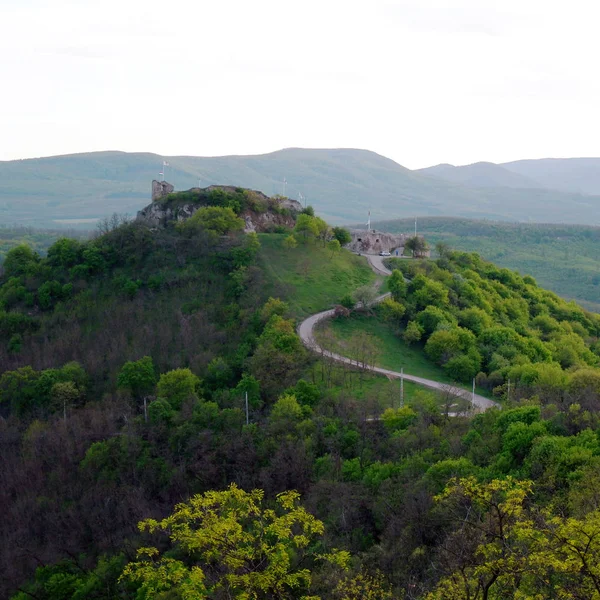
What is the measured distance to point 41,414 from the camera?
41531mm

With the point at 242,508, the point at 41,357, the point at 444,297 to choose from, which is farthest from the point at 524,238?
the point at 242,508

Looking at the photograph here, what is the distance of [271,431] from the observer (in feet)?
106

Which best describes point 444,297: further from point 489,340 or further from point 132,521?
point 132,521

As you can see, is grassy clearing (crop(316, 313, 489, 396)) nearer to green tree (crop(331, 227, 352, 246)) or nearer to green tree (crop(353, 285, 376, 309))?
green tree (crop(353, 285, 376, 309))

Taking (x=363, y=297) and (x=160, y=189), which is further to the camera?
(x=160, y=189)

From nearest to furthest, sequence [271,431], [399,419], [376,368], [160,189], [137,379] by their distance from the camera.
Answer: [399,419] → [271,431] → [376,368] → [137,379] → [160,189]

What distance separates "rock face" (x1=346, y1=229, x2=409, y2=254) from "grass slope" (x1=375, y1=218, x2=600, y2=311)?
165ft

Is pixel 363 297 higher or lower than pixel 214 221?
lower

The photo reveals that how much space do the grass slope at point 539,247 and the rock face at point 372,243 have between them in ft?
165

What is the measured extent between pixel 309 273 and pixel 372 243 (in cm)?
1444

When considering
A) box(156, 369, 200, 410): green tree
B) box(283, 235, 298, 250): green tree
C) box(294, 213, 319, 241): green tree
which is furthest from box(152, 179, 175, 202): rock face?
box(156, 369, 200, 410): green tree

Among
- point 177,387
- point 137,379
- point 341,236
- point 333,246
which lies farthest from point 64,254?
point 341,236

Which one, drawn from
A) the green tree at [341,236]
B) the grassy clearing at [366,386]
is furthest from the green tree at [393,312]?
the green tree at [341,236]

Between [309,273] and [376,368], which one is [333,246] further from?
[376,368]
